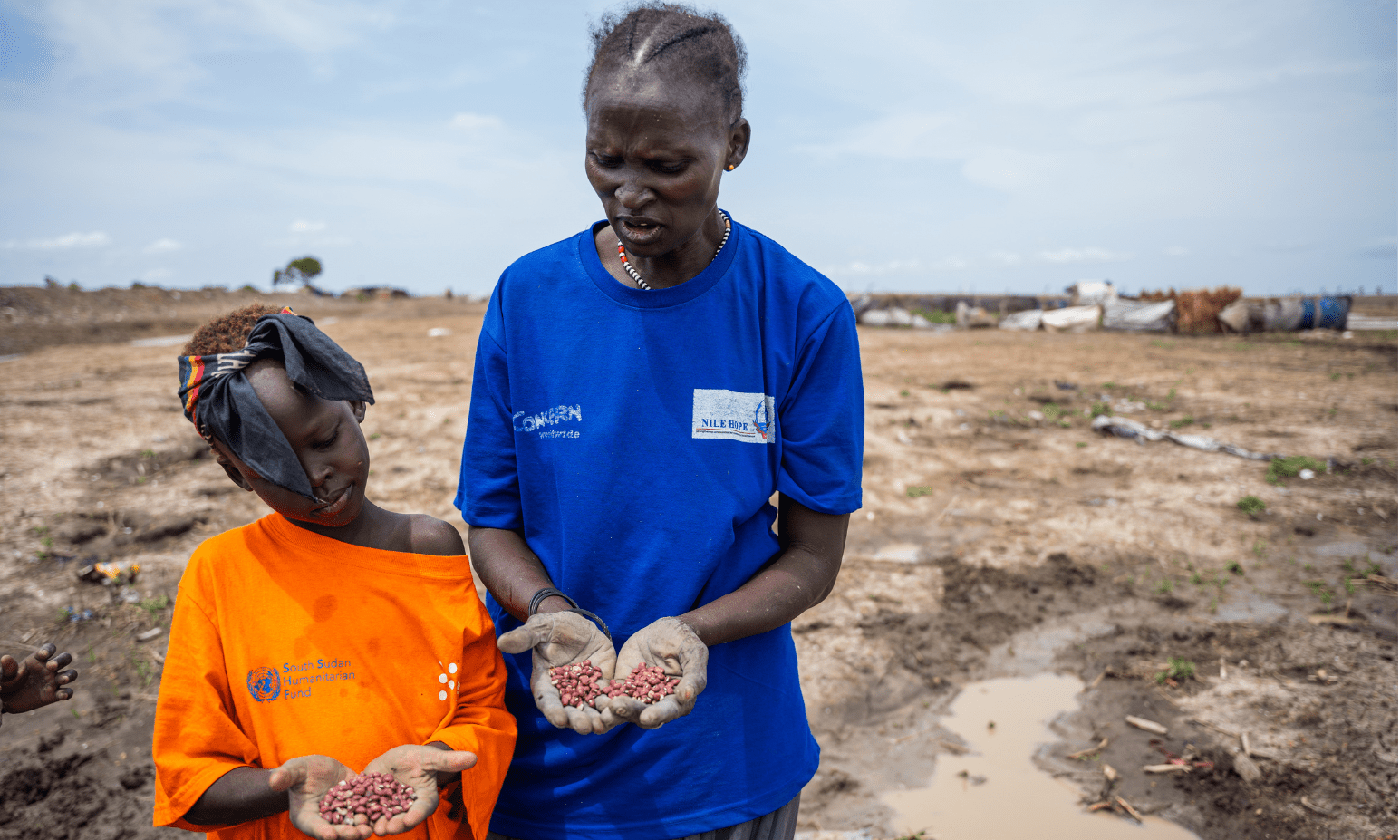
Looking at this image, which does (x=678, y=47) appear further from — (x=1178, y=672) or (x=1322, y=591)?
(x=1322, y=591)

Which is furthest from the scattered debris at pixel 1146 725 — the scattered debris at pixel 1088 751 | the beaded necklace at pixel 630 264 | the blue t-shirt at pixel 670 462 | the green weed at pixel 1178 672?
the beaded necklace at pixel 630 264

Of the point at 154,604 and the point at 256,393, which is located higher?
the point at 256,393

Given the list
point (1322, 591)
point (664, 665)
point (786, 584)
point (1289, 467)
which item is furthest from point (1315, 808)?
point (1289, 467)

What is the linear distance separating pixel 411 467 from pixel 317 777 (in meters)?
5.58

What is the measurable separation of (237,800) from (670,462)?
3.06 feet

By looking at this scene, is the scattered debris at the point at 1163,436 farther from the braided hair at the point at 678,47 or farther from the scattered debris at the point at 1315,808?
the braided hair at the point at 678,47

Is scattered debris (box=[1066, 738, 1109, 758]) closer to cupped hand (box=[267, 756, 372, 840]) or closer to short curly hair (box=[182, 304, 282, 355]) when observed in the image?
cupped hand (box=[267, 756, 372, 840])

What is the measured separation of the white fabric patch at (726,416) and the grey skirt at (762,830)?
0.71 meters

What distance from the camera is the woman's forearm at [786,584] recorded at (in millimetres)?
1297

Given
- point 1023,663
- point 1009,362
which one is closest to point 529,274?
point 1023,663

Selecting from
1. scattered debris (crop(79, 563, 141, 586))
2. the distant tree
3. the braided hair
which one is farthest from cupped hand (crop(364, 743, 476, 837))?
the distant tree

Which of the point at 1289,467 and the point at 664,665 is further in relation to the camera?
the point at 1289,467

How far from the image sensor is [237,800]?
1.29 metres

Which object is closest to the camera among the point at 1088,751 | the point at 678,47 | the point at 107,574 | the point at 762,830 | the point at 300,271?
the point at 678,47
